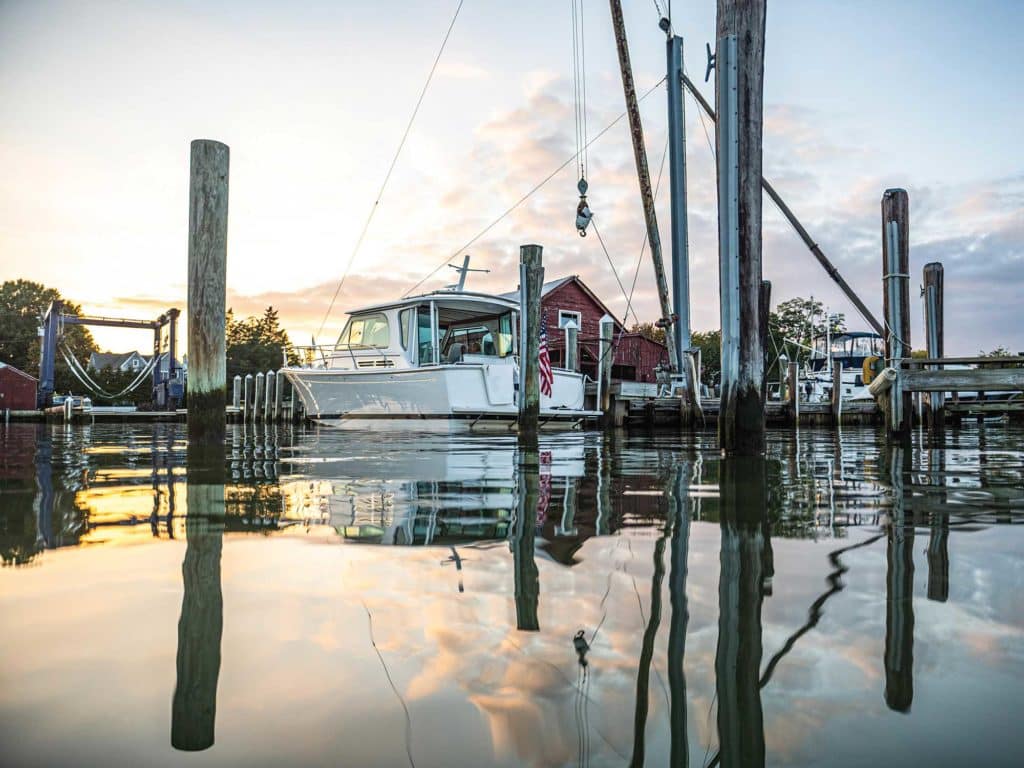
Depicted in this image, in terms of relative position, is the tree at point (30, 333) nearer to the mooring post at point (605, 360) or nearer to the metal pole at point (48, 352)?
the metal pole at point (48, 352)

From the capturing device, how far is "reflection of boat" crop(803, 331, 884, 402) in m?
27.5

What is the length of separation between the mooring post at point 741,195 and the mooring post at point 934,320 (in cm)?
972

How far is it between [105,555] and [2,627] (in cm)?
65

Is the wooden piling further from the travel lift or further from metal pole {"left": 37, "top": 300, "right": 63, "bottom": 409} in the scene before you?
metal pole {"left": 37, "top": 300, "right": 63, "bottom": 409}

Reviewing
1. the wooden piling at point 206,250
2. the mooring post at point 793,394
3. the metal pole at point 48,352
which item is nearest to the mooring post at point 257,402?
the metal pole at point 48,352

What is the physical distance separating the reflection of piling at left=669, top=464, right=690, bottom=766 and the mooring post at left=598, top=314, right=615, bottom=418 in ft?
46.2

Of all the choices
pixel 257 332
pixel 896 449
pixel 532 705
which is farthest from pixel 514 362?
pixel 257 332

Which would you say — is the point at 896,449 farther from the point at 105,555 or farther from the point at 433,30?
the point at 433,30

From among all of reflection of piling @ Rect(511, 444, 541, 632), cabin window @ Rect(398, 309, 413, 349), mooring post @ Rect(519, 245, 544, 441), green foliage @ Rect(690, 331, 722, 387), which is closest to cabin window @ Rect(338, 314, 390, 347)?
cabin window @ Rect(398, 309, 413, 349)

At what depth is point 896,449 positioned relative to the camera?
761 cm

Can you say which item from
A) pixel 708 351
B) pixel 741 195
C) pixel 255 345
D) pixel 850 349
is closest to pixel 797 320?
pixel 708 351

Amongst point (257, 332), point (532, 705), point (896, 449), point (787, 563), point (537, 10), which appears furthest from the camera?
point (257, 332)

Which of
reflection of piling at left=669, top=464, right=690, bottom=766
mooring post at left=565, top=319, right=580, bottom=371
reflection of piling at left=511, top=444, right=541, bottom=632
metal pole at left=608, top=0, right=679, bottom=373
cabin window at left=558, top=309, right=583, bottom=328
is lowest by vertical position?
reflection of piling at left=511, top=444, right=541, bottom=632

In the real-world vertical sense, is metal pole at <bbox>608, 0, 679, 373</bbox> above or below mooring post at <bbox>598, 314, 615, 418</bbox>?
above
